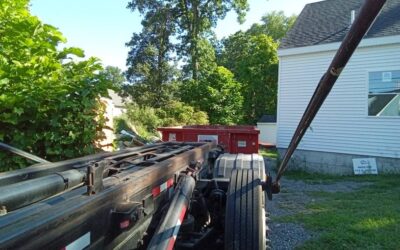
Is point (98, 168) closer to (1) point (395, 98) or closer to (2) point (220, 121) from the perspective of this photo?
(1) point (395, 98)

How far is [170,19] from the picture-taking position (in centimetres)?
3569

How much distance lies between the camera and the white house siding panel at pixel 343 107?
1298 cm

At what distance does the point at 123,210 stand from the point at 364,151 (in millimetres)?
12737

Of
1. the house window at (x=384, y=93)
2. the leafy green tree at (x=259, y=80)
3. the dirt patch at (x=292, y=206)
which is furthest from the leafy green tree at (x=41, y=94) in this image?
the leafy green tree at (x=259, y=80)

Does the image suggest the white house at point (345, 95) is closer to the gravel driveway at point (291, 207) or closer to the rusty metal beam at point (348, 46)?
the gravel driveway at point (291, 207)

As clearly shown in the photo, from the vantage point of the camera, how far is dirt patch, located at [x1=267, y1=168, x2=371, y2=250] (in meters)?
5.64

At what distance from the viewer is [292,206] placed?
7980 millimetres

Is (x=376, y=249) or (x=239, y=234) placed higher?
(x=239, y=234)

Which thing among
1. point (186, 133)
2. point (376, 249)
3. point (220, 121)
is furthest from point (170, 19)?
point (376, 249)

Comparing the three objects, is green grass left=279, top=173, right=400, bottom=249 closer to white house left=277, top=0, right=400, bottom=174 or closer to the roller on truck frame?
the roller on truck frame

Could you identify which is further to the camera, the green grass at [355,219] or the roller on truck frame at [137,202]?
the green grass at [355,219]

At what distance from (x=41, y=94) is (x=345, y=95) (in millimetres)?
11771

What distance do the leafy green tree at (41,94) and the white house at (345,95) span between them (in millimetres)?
10857

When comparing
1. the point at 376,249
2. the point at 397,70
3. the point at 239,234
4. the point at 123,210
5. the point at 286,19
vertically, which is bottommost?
the point at 376,249
